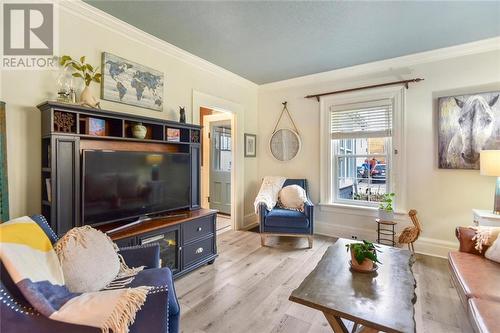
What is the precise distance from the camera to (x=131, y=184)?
7.70ft

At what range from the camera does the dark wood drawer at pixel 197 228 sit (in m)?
2.53

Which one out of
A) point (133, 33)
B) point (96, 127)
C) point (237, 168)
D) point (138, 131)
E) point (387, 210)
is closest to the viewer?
point (96, 127)

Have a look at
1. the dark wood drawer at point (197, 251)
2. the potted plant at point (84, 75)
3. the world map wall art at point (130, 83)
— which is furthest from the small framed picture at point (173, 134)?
the dark wood drawer at point (197, 251)

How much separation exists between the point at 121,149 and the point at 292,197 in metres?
2.26

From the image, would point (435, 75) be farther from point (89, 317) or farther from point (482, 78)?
point (89, 317)

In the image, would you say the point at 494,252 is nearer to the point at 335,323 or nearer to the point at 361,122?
the point at 335,323

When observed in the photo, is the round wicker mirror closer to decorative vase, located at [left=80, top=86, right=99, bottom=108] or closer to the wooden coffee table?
the wooden coffee table

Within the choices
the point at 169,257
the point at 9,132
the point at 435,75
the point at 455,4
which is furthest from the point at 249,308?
the point at 435,75

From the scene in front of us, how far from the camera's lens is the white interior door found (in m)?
5.08

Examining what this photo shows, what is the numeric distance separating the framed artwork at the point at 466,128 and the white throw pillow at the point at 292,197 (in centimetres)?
172

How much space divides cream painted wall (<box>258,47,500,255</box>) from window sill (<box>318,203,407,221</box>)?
1cm

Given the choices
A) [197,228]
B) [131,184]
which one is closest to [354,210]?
[197,228]

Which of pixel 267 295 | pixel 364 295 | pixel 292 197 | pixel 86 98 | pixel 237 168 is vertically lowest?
pixel 267 295

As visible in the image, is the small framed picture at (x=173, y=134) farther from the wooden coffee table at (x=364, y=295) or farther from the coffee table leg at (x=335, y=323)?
the coffee table leg at (x=335, y=323)
